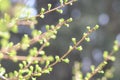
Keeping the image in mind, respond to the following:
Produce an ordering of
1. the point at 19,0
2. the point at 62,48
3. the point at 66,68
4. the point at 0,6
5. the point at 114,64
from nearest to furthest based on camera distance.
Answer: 1. the point at 0,6
2. the point at 19,0
3. the point at 114,64
4. the point at 62,48
5. the point at 66,68

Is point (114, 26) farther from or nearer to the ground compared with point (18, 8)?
farther from the ground

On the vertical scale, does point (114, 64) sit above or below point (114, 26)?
below

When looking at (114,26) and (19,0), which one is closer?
(19,0)

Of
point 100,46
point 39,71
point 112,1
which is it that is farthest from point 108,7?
point 39,71

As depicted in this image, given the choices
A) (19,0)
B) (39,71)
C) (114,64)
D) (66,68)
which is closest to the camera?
(19,0)

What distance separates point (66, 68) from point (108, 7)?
5.29ft

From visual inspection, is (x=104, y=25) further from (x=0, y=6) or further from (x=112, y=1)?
(x=0, y=6)

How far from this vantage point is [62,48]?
8.75 m

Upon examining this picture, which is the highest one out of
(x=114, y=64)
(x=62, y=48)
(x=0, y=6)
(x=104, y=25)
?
(x=104, y=25)

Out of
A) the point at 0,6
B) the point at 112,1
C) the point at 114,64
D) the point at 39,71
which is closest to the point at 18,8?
the point at 0,6

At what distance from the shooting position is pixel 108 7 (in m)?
9.09

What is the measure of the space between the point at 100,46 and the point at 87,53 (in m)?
0.31

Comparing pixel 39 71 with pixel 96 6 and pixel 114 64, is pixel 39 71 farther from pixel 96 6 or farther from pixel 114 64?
pixel 96 6

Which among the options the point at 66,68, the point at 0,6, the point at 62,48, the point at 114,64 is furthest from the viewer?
the point at 66,68
